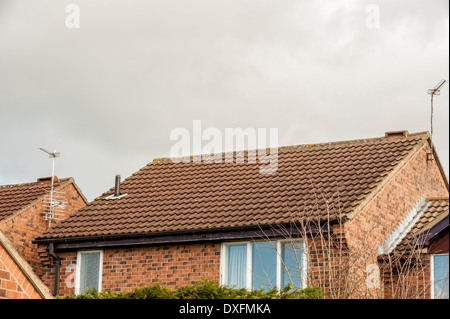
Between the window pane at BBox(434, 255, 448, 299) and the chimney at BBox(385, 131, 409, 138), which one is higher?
the chimney at BBox(385, 131, 409, 138)

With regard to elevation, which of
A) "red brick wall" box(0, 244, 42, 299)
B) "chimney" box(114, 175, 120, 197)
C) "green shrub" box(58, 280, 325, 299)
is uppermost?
"chimney" box(114, 175, 120, 197)

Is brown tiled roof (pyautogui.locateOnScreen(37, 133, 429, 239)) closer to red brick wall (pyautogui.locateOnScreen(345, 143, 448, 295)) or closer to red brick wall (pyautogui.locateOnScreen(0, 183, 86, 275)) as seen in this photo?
red brick wall (pyautogui.locateOnScreen(345, 143, 448, 295))

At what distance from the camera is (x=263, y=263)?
756 inches

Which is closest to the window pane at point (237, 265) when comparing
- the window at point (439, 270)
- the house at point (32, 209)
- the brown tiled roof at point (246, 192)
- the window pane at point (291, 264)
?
the brown tiled roof at point (246, 192)

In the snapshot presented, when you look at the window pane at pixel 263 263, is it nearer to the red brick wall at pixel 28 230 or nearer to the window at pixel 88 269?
the window at pixel 88 269

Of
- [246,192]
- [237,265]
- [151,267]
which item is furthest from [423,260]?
[151,267]

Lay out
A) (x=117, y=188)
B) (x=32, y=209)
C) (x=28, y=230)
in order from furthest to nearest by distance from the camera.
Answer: (x=32, y=209)
(x=28, y=230)
(x=117, y=188)

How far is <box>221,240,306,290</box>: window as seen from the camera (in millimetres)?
18719

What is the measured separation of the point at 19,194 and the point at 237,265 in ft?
32.5

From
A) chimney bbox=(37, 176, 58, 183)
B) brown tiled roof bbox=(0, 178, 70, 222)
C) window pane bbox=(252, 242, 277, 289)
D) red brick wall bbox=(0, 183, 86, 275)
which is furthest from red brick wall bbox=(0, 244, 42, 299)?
chimney bbox=(37, 176, 58, 183)

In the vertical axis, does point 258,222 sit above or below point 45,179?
below

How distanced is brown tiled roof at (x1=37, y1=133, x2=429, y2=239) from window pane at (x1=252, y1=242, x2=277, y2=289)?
638 mm

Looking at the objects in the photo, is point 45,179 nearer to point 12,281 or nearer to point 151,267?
point 151,267

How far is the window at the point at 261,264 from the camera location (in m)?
18.7
